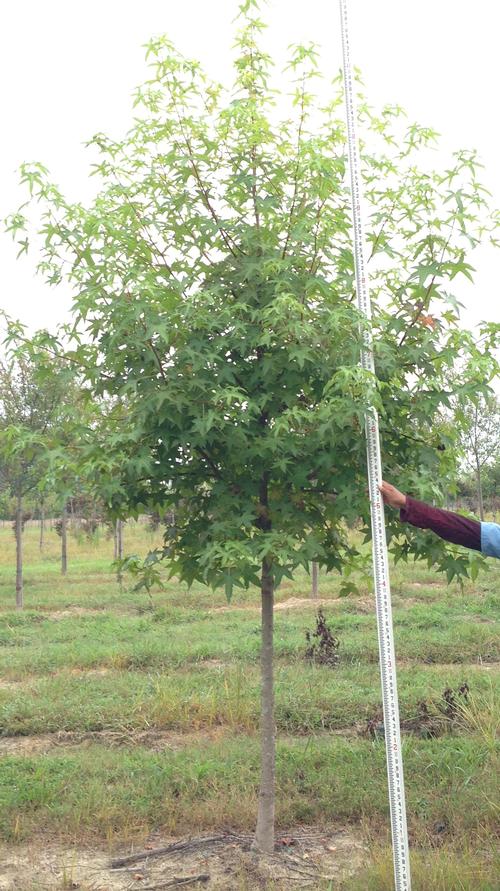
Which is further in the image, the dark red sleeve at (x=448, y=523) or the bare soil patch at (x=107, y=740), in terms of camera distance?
the bare soil patch at (x=107, y=740)

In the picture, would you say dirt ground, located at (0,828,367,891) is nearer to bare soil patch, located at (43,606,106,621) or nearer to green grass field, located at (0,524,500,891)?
green grass field, located at (0,524,500,891)

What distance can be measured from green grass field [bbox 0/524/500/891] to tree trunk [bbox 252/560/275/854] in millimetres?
354

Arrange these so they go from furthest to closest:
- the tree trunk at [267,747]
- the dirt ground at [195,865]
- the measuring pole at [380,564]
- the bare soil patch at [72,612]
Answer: the bare soil patch at [72,612]
the tree trunk at [267,747]
the dirt ground at [195,865]
the measuring pole at [380,564]

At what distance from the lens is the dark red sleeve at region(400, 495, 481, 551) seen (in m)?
3.72

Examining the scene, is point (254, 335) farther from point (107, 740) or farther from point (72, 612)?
point (72, 612)

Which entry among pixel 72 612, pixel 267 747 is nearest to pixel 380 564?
pixel 267 747

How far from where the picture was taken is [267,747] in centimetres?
540

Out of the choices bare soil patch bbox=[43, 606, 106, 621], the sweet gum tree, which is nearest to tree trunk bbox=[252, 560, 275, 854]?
the sweet gum tree

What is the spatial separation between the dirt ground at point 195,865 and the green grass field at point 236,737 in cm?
5

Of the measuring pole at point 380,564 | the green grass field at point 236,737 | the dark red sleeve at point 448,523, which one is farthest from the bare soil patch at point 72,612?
the dark red sleeve at point 448,523

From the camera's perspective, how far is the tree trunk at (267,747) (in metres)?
5.28

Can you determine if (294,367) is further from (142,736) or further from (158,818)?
(142,736)

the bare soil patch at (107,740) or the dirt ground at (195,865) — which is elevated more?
the bare soil patch at (107,740)

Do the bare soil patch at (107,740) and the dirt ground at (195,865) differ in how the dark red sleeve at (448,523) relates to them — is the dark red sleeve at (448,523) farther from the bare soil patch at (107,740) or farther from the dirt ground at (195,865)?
the bare soil patch at (107,740)
